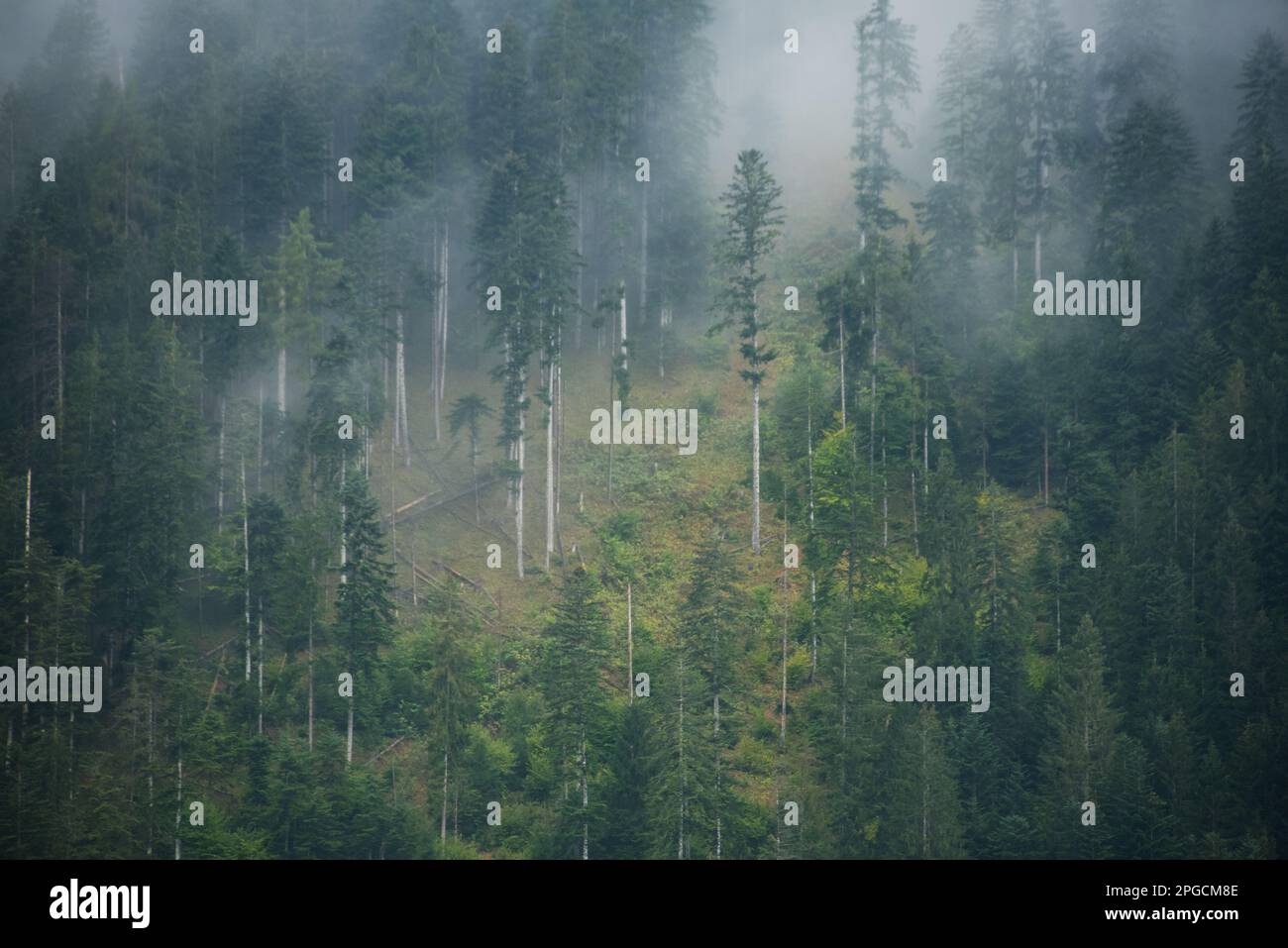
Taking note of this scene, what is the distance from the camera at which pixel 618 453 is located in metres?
66.4

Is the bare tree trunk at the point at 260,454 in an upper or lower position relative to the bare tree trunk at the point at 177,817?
upper

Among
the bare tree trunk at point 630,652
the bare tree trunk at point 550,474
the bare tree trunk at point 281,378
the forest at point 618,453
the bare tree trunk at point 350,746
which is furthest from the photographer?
the bare tree trunk at point 281,378

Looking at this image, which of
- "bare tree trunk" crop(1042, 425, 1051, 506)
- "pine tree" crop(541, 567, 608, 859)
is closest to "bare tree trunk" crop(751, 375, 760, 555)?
"pine tree" crop(541, 567, 608, 859)

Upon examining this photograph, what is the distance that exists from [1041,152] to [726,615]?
33835 millimetres

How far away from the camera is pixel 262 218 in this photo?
70.8 meters

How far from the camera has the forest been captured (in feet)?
168

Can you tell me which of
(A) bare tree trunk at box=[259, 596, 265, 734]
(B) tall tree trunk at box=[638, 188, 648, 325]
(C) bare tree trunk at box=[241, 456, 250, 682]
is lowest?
(A) bare tree trunk at box=[259, 596, 265, 734]

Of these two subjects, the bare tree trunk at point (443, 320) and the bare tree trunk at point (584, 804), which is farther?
the bare tree trunk at point (443, 320)

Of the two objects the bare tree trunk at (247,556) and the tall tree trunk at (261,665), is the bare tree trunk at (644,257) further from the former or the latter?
the tall tree trunk at (261,665)

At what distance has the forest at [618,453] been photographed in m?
51.1

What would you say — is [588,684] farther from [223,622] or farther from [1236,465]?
[1236,465]

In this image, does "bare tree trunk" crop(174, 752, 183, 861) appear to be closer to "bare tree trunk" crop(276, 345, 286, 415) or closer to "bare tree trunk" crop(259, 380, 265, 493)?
"bare tree trunk" crop(259, 380, 265, 493)

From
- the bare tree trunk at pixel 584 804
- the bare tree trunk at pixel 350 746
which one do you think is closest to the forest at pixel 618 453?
the bare tree trunk at pixel 584 804

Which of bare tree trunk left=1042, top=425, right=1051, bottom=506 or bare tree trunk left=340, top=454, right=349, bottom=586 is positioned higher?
bare tree trunk left=1042, top=425, right=1051, bottom=506
